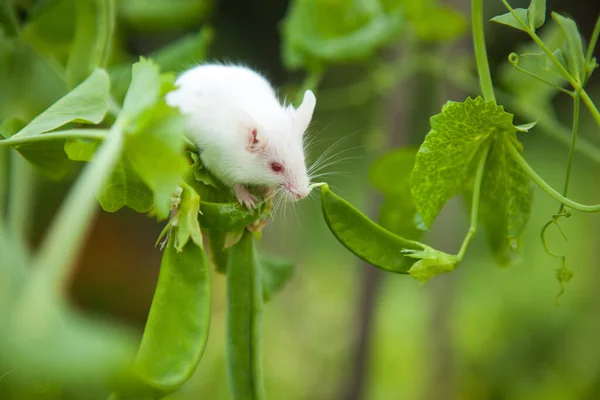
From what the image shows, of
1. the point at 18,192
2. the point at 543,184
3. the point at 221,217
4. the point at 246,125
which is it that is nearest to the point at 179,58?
the point at 246,125

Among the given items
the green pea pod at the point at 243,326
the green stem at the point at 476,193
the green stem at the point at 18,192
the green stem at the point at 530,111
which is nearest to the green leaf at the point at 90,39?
the green stem at the point at 18,192

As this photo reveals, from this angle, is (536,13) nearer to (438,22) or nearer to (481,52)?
(481,52)

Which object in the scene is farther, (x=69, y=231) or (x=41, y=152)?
(x=41, y=152)

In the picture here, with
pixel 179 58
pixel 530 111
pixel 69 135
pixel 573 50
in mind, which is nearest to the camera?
pixel 69 135

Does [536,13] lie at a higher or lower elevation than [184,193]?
higher

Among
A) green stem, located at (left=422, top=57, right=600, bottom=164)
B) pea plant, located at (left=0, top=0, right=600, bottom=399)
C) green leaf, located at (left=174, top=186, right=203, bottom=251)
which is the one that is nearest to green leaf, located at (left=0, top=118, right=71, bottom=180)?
pea plant, located at (left=0, top=0, right=600, bottom=399)

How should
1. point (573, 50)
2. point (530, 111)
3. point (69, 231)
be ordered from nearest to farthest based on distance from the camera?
point (69, 231)
point (573, 50)
point (530, 111)

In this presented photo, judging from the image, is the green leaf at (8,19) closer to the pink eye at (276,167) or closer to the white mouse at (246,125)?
the white mouse at (246,125)

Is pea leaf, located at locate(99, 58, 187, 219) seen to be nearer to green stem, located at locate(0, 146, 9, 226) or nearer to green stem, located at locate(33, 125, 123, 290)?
green stem, located at locate(33, 125, 123, 290)
